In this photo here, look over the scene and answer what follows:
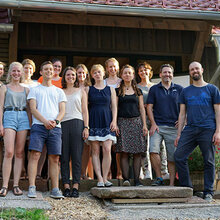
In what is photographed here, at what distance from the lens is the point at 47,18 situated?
30.6ft

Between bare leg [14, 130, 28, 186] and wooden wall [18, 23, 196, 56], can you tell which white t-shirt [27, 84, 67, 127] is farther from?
wooden wall [18, 23, 196, 56]

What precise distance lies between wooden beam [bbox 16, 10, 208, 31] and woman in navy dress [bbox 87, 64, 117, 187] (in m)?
3.07

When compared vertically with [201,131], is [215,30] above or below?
above

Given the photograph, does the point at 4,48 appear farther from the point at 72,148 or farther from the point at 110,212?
the point at 110,212

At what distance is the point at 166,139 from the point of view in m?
6.53

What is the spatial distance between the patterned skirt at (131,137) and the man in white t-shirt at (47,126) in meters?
1.01

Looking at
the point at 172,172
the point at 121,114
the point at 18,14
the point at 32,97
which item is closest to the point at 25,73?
the point at 32,97

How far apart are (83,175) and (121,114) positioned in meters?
1.10

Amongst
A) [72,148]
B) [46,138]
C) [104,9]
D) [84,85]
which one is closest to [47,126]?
[46,138]

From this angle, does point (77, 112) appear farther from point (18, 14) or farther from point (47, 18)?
point (47, 18)

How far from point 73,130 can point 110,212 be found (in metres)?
1.38

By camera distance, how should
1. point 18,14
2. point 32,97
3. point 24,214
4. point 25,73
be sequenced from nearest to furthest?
point 24,214 < point 32,97 < point 25,73 < point 18,14

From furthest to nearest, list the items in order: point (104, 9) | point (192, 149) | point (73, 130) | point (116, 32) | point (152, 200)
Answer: point (116, 32) → point (104, 9) → point (192, 149) → point (73, 130) → point (152, 200)

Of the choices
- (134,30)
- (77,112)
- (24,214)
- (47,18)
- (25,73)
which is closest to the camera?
(24,214)
